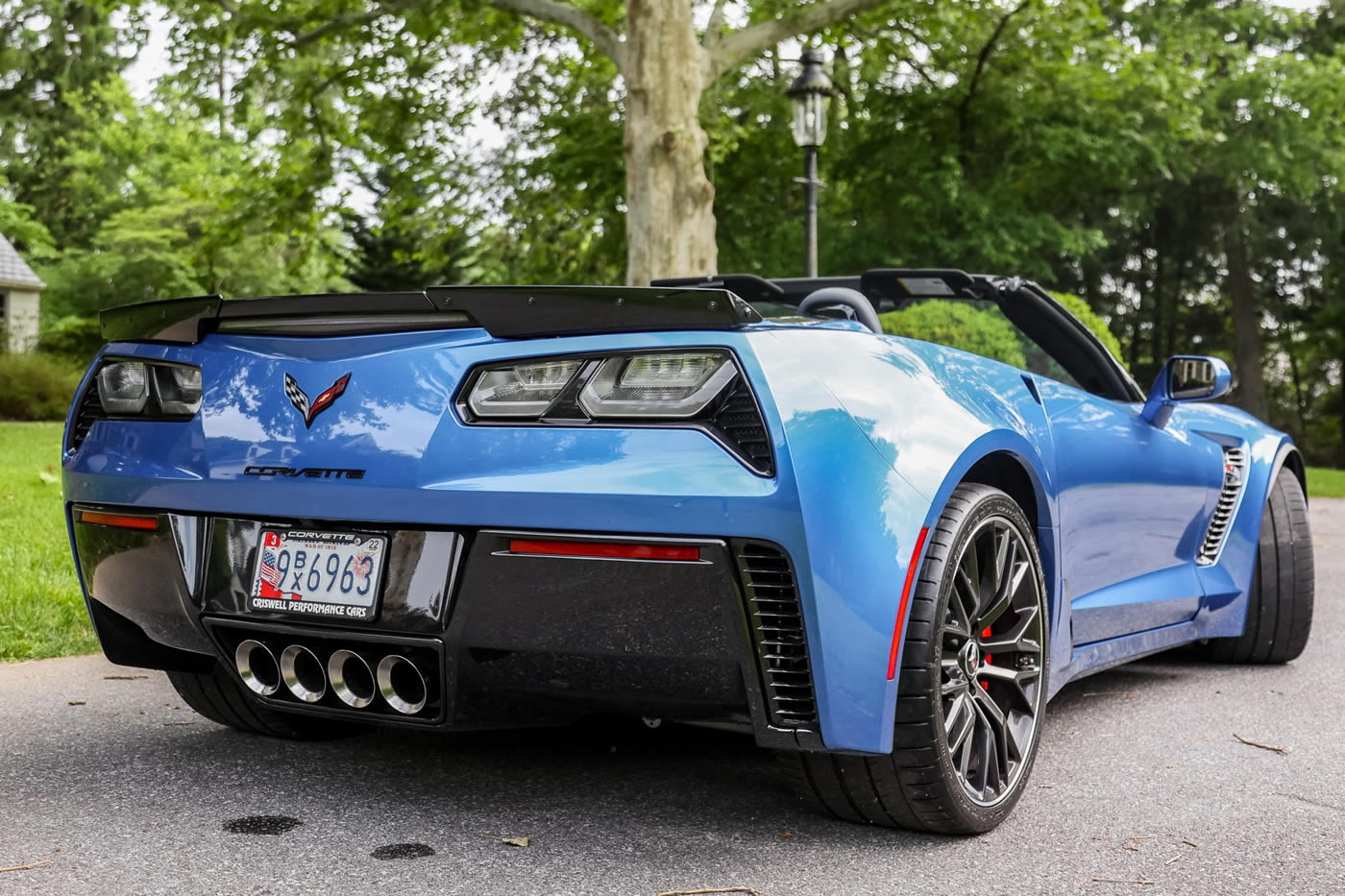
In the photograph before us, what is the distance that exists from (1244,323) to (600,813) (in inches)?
1164

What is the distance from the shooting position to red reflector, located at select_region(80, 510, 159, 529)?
113 inches

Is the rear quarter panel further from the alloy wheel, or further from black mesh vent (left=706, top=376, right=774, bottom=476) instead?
the alloy wheel

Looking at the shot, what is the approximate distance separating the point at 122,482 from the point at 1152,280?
116 feet

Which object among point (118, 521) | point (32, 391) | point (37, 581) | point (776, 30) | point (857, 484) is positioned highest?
point (776, 30)

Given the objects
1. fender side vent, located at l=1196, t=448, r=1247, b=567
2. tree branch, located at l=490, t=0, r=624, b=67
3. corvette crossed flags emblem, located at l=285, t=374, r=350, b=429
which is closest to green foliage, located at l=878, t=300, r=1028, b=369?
fender side vent, located at l=1196, t=448, r=1247, b=567

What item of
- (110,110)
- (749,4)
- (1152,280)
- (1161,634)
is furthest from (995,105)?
(110,110)

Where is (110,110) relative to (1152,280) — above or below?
above

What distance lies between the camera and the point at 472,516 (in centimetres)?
247

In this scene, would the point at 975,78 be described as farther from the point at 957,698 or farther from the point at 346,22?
the point at 957,698

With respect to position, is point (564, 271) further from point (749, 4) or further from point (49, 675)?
point (49, 675)

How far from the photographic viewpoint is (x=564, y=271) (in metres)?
21.4

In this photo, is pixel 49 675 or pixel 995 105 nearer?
pixel 49 675

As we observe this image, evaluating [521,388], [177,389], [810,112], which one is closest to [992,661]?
[521,388]

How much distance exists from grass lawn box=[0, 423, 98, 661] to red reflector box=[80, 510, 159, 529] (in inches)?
82.4
